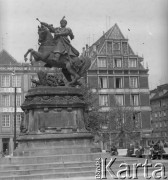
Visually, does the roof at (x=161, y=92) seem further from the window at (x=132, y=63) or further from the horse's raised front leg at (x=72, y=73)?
the horse's raised front leg at (x=72, y=73)

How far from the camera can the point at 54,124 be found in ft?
62.0

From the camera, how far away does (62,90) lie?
767 inches

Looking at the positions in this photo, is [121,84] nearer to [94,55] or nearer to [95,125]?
[94,55]

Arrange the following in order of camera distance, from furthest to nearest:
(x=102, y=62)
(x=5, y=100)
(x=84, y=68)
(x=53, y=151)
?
1. (x=102, y=62)
2. (x=5, y=100)
3. (x=84, y=68)
4. (x=53, y=151)

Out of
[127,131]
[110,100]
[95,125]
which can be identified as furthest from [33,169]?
[110,100]

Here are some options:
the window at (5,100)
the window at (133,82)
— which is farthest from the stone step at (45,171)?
the window at (133,82)

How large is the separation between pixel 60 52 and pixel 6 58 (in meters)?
42.7

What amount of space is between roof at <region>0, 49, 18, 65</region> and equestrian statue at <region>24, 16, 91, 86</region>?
4030 cm

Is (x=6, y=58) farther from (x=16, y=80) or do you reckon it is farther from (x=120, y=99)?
(x=120, y=99)

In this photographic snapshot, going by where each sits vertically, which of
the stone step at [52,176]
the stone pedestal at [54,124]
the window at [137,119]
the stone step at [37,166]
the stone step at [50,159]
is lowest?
the stone step at [52,176]

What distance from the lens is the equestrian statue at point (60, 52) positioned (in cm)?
2022

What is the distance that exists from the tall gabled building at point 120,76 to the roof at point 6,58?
455 inches

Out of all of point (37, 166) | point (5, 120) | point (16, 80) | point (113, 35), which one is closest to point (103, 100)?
point (113, 35)

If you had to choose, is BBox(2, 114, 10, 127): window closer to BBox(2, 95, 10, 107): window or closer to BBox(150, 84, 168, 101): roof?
BBox(2, 95, 10, 107): window
